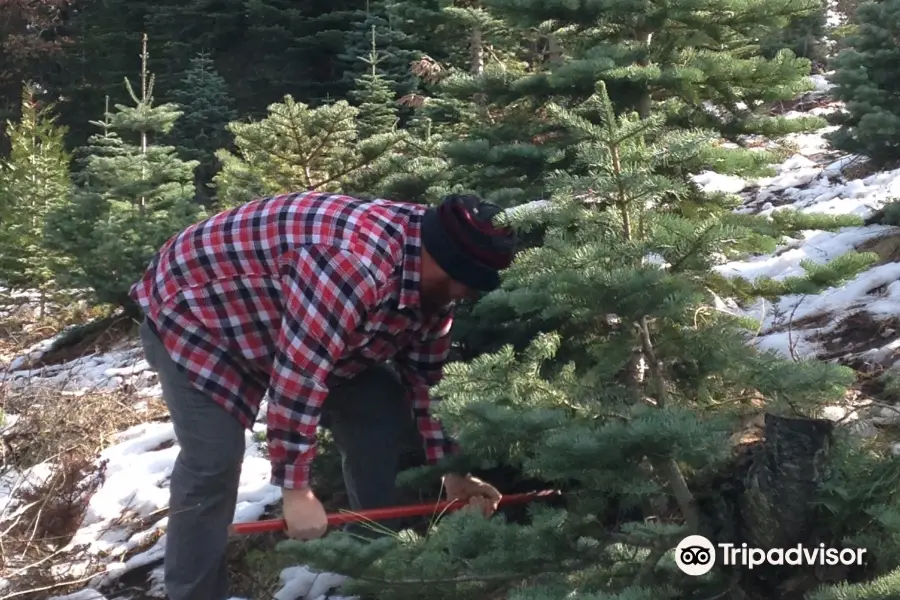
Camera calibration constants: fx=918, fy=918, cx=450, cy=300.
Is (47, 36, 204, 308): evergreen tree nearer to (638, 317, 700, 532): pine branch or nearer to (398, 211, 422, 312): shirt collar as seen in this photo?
(398, 211, 422, 312): shirt collar

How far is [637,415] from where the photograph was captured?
6.96 ft

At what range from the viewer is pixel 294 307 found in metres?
2.62

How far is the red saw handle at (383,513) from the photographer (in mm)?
2717

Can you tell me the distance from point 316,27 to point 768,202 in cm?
1248

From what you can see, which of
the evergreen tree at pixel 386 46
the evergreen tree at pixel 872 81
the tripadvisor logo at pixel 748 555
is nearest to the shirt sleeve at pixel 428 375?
the tripadvisor logo at pixel 748 555

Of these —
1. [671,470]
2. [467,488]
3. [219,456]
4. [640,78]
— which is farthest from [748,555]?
[640,78]

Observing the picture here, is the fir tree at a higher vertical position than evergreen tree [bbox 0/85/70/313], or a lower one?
higher

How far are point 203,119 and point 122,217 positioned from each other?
28.0 feet

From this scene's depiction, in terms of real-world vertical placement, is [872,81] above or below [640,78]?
below

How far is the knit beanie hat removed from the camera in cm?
264

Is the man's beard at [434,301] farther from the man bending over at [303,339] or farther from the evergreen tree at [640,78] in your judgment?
the evergreen tree at [640,78]

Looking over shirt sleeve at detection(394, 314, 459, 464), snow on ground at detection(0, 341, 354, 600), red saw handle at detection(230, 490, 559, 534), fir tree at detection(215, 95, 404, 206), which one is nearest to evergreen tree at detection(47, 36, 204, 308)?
snow on ground at detection(0, 341, 354, 600)

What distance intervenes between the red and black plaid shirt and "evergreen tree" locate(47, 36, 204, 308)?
559 cm

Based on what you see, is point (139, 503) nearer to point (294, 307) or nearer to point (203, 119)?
point (294, 307)
